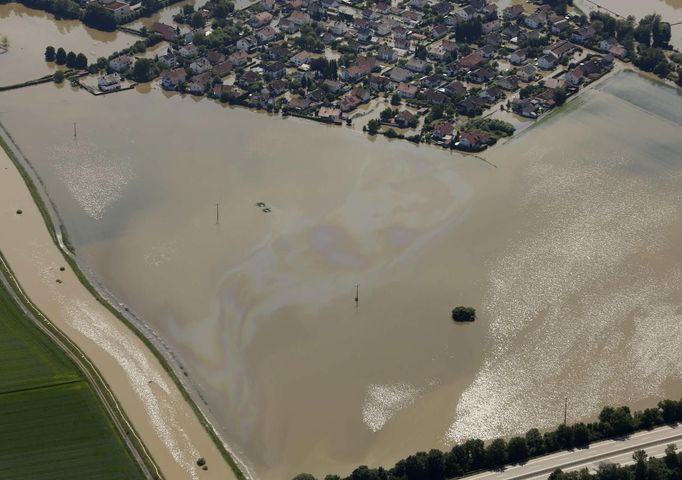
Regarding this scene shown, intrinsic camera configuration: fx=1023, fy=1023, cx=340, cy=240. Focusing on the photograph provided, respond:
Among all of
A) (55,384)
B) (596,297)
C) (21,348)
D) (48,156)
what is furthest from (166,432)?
(48,156)

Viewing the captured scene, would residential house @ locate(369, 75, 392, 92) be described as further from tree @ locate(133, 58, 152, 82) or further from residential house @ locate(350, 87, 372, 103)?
tree @ locate(133, 58, 152, 82)

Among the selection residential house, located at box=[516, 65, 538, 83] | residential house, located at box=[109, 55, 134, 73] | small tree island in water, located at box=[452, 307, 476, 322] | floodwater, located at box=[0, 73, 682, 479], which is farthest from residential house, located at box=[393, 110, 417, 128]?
small tree island in water, located at box=[452, 307, 476, 322]

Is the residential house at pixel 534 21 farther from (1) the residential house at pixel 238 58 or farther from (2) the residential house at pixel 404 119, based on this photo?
(1) the residential house at pixel 238 58

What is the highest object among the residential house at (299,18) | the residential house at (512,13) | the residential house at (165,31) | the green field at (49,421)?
the green field at (49,421)

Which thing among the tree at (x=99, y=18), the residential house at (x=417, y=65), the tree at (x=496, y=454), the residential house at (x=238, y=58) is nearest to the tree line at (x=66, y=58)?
the tree at (x=99, y=18)

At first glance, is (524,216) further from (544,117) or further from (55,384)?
(55,384)
